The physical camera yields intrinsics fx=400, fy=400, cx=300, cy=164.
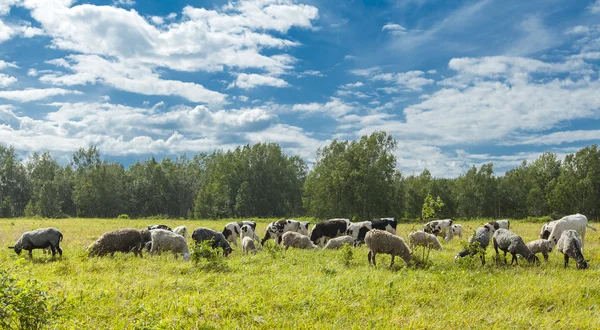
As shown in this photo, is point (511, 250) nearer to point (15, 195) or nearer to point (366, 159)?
point (366, 159)

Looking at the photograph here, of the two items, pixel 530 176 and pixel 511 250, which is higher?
pixel 530 176

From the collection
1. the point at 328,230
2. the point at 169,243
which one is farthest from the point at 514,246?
the point at 169,243

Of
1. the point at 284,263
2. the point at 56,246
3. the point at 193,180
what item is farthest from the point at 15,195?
the point at 284,263

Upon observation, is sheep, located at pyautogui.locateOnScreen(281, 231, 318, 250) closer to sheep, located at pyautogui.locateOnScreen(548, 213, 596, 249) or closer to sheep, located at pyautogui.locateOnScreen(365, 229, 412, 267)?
sheep, located at pyautogui.locateOnScreen(365, 229, 412, 267)

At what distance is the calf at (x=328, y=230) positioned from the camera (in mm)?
24125

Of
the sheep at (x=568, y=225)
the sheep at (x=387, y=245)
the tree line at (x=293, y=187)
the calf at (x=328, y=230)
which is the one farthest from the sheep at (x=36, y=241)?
the tree line at (x=293, y=187)

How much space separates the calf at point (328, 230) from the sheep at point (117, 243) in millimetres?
10724

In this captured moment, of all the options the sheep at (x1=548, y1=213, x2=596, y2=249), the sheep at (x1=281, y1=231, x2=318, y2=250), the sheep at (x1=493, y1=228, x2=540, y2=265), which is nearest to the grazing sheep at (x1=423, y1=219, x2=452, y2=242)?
the sheep at (x1=548, y1=213, x2=596, y2=249)

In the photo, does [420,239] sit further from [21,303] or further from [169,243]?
[21,303]

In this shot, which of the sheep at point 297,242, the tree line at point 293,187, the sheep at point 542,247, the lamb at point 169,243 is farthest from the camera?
the tree line at point 293,187

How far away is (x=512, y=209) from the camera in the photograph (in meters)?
79.8

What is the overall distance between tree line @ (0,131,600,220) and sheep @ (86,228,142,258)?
128 feet

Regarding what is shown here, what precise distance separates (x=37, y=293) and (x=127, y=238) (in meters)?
11.2

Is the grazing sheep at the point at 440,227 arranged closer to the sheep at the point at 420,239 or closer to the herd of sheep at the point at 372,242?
the herd of sheep at the point at 372,242
